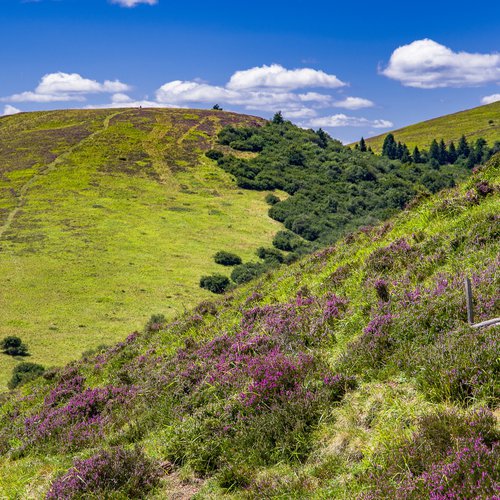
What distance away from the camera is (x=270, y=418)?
6297 millimetres

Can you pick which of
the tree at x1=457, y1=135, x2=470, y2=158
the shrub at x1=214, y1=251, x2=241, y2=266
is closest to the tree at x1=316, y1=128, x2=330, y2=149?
the tree at x1=457, y1=135, x2=470, y2=158

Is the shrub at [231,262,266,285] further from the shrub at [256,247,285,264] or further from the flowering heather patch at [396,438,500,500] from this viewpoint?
the flowering heather patch at [396,438,500,500]

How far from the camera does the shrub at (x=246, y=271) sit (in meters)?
58.0

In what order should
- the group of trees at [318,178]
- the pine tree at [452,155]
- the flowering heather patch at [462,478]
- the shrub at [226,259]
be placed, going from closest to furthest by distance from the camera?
the flowering heather patch at [462,478] → the shrub at [226,259] → the group of trees at [318,178] → the pine tree at [452,155]

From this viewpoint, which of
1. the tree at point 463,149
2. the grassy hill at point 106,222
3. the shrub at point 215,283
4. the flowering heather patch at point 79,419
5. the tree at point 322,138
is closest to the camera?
the flowering heather patch at point 79,419

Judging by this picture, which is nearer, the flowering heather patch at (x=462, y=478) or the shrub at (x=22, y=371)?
the flowering heather patch at (x=462, y=478)

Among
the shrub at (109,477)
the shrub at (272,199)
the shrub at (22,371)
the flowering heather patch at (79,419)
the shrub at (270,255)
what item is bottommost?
the shrub at (22,371)

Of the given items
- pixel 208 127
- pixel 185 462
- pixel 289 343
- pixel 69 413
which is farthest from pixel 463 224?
pixel 208 127

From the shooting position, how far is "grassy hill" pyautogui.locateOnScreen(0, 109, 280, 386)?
44250 mm

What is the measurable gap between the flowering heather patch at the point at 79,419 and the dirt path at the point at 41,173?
60893 millimetres

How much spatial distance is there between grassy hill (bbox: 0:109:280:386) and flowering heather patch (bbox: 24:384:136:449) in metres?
14.2

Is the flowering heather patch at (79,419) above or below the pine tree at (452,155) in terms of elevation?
below

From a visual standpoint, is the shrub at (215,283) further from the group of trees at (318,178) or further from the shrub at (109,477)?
the shrub at (109,477)

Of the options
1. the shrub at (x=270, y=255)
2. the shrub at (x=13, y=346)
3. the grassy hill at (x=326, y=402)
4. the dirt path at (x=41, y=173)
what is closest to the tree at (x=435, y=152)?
the dirt path at (x=41, y=173)
